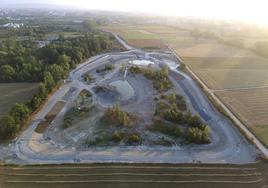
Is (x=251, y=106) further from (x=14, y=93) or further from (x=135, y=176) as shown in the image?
(x=14, y=93)

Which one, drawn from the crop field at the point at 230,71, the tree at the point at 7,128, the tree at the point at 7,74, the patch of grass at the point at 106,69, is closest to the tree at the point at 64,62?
the patch of grass at the point at 106,69

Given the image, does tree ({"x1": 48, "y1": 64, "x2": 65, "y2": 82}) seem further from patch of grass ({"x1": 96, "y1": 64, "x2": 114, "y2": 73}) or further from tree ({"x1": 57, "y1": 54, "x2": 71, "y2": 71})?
patch of grass ({"x1": 96, "y1": 64, "x2": 114, "y2": 73})

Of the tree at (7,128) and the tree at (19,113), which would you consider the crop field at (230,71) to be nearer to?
the tree at (19,113)

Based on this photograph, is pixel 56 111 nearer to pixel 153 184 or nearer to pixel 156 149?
pixel 156 149

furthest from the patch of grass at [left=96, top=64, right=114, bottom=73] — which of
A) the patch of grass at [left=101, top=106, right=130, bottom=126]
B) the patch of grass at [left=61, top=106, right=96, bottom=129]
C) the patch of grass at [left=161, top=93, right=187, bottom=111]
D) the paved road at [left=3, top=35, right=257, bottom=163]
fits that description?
the paved road at [left=3, top=35, right=257, bottom=163]

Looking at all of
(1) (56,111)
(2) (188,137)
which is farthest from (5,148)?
(2) (188,137)
